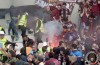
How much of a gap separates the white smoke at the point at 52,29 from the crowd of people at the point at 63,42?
0.29 metres

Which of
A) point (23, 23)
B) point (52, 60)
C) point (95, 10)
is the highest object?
point (95, 10)

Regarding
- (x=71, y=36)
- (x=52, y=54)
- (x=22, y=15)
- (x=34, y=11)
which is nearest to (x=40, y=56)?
(x=52, y=54)

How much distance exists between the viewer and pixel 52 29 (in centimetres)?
2561

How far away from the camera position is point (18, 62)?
15117 millimetres

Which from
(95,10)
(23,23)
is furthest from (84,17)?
(23,23)

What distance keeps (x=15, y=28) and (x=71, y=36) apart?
3.07 m

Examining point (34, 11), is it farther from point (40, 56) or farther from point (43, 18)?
point (40, 56)

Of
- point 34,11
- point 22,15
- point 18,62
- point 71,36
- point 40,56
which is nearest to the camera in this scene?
point 18,62

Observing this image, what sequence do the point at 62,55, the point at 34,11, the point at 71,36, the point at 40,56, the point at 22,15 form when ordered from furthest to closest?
the point at 34,11
the point at 22,15
the point at 71,36
the point at 62,55
the point at 40,56

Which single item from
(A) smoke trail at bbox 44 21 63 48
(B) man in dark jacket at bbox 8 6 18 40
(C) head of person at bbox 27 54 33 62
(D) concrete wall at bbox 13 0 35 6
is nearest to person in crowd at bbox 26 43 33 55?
(C) head of person at bbox 27 54 33 62

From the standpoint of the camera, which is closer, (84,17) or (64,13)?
(84,17)

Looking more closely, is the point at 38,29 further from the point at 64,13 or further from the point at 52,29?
the point at 64,13

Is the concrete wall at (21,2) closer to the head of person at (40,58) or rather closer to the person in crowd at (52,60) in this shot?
the person in crowd at (52,60)

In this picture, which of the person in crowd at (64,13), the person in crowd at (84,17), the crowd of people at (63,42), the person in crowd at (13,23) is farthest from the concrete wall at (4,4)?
the person in crowd at (84,17)
